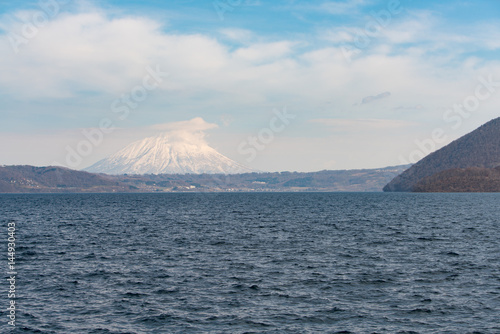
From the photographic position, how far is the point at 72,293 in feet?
122

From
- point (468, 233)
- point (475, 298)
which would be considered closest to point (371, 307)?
point (475, 298)

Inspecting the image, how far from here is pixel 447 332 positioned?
1100 inches

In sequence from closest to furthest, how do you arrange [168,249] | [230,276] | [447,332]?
[447,332]
[230,276]
[168,249]

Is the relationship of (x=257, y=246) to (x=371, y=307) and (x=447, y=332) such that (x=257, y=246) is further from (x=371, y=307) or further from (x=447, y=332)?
(x=447, y=332)

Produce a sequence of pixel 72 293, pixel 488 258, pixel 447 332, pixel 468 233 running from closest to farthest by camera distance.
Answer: pixel 447 332
pixel 72 293
pixel 488 258
pixel 468 233

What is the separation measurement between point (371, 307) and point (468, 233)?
52.3m

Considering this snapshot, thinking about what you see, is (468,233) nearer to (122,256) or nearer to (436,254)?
(436,254)

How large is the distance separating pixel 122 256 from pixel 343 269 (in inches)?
1044

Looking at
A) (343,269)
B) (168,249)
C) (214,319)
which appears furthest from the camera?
(168,249)

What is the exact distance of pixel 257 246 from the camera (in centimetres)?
6294

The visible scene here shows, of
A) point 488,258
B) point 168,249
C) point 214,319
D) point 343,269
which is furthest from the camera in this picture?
point 168,249

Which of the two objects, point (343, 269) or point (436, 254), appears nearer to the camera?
point (343, 269)

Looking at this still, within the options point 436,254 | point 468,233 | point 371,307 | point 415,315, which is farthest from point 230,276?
point 468,233

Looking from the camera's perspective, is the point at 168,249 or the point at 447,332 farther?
the point at 168,249
